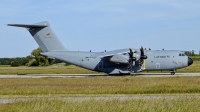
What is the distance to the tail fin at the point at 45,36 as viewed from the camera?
157 ft

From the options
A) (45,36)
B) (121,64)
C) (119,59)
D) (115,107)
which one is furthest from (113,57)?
(115,107)

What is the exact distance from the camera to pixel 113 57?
152 ft

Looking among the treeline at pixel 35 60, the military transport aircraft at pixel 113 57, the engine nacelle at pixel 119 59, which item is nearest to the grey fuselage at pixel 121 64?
the military transport aircraft at pixel 113 57

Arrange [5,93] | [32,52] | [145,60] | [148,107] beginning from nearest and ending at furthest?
[148,107] → [5,93] → [145,60] → [32,52]

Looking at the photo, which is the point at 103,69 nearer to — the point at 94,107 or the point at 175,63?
the point at 175,63

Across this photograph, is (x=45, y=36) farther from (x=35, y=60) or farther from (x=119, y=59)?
(x=35, y=60)

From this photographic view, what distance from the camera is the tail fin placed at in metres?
47.8

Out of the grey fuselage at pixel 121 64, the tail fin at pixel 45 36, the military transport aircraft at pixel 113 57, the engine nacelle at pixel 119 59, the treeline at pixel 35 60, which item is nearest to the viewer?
the engine nacelle at pixel 119 59

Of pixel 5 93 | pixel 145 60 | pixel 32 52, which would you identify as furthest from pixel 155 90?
pixel 32 52

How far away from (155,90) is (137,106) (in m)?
11.5

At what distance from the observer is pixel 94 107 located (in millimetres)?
14922

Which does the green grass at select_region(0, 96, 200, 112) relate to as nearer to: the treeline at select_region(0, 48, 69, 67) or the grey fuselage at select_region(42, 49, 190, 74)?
the grey fuselage at select_region(42, 49, 190, 74)

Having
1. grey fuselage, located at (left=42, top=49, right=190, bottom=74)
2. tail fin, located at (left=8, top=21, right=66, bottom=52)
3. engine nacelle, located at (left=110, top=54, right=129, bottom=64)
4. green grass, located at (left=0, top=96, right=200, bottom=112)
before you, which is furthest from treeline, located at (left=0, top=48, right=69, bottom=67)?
green grass, located at (left=0, top=96, right=200, bottom=112)

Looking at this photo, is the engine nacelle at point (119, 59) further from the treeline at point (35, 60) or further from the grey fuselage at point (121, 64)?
the treeline at point (35, 60)
